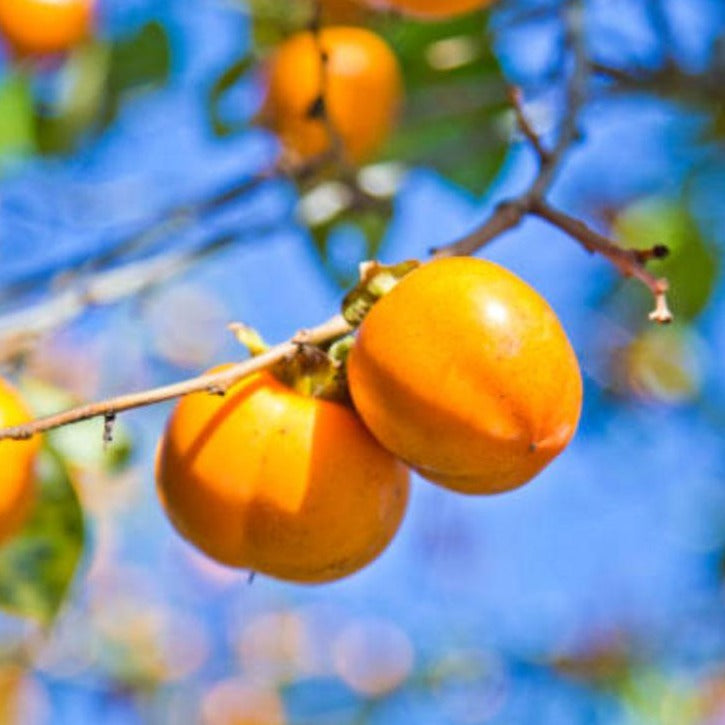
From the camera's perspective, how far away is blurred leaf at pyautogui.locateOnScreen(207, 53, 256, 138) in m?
1.94

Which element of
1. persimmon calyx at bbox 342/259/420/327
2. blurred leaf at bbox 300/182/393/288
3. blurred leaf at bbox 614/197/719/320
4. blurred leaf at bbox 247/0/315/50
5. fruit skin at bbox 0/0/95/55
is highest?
persimmon calyx at bbox 342/259/420/327

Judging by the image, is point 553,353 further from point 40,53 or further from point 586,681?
point 586,681

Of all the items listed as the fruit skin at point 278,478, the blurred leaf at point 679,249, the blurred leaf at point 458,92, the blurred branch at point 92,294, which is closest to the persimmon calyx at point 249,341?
the fruit skin at point 278,478

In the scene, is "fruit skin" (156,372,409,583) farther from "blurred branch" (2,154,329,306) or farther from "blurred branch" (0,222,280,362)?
"blurred branch" (2,154,329,306)

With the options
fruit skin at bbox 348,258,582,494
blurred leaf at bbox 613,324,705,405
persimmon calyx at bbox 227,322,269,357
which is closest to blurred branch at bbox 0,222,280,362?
persimmon calyx at bbox 227,322,269,357

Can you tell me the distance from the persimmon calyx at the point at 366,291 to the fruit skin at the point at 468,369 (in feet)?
0.25

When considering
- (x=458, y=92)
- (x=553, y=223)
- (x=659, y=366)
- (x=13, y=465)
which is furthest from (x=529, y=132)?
(x=659, y=366)

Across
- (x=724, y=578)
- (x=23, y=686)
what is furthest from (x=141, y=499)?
(x=724, y=578)

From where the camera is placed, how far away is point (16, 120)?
6.40ft

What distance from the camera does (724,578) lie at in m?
2.62

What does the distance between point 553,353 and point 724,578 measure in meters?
1.96

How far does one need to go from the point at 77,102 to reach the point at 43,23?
13 centimetres

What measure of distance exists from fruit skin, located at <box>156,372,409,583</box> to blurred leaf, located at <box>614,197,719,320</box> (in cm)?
122

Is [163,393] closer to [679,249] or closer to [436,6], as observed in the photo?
[436,6]
